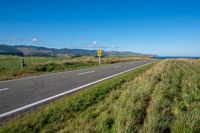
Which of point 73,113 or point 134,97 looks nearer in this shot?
point 73,113

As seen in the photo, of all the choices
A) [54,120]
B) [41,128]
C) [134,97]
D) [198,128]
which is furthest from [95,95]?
[198,128]

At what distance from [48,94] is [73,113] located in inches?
102

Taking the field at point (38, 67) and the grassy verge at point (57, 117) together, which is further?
the field at point (38, 67)

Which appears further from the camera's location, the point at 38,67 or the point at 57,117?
the point at 38,67

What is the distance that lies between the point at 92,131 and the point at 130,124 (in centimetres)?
77

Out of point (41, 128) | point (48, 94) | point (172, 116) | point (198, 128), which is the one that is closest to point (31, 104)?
point (48, 94)

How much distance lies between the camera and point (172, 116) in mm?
4125

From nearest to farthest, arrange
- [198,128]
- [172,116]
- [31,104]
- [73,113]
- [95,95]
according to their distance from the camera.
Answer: [198,128], [172,116], [73,113], [31,104], [95,95]

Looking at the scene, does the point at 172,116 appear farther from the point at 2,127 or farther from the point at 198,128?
the point at 2,127

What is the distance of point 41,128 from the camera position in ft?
12.2

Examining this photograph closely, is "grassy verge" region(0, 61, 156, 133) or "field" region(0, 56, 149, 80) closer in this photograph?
"grassy verge" region(0, 61, 156, 133)

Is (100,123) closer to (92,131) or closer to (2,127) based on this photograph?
(92,131)

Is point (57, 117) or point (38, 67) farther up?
point (38, 67)

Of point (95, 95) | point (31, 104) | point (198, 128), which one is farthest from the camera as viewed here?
point (95, 95)
